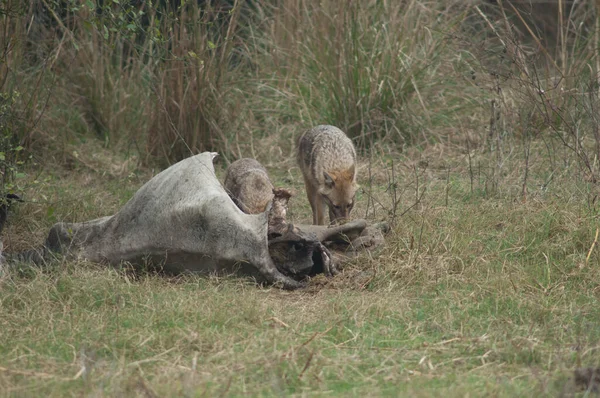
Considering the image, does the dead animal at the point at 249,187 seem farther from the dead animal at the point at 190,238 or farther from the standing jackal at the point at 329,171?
the dead animal at the point at 190,238

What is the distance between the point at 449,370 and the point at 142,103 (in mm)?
7484

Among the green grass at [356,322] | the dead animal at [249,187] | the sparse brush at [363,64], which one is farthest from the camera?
the sparse brush at [363,64]

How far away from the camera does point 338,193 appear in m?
7.52

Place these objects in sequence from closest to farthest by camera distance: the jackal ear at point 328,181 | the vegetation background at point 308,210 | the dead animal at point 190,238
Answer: the vegetation background at point 308,210, the dead animal at point 190,238, the jackal ear at point 328,181

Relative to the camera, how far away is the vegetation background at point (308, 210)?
457 cm

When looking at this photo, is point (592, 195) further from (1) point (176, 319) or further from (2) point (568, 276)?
(1) point (176, 319)

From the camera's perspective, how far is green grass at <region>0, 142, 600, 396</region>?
4363 mm

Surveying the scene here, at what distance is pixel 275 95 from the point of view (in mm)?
11031

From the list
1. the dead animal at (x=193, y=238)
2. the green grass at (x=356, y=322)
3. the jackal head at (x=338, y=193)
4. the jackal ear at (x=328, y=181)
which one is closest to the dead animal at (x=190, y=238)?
the dead animal at (x=193, y=238)

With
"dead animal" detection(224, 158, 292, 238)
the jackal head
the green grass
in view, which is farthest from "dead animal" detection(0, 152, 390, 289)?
the jackal head

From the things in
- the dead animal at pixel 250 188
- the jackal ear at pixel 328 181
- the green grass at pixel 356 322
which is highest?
the green grass at pixel 356 322

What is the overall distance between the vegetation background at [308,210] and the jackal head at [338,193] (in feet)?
0.66

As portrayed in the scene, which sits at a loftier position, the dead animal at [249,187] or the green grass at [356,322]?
the green grass at [356,322]

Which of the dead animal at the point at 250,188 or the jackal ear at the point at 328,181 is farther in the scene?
the jackal ear at the point at 328,181
